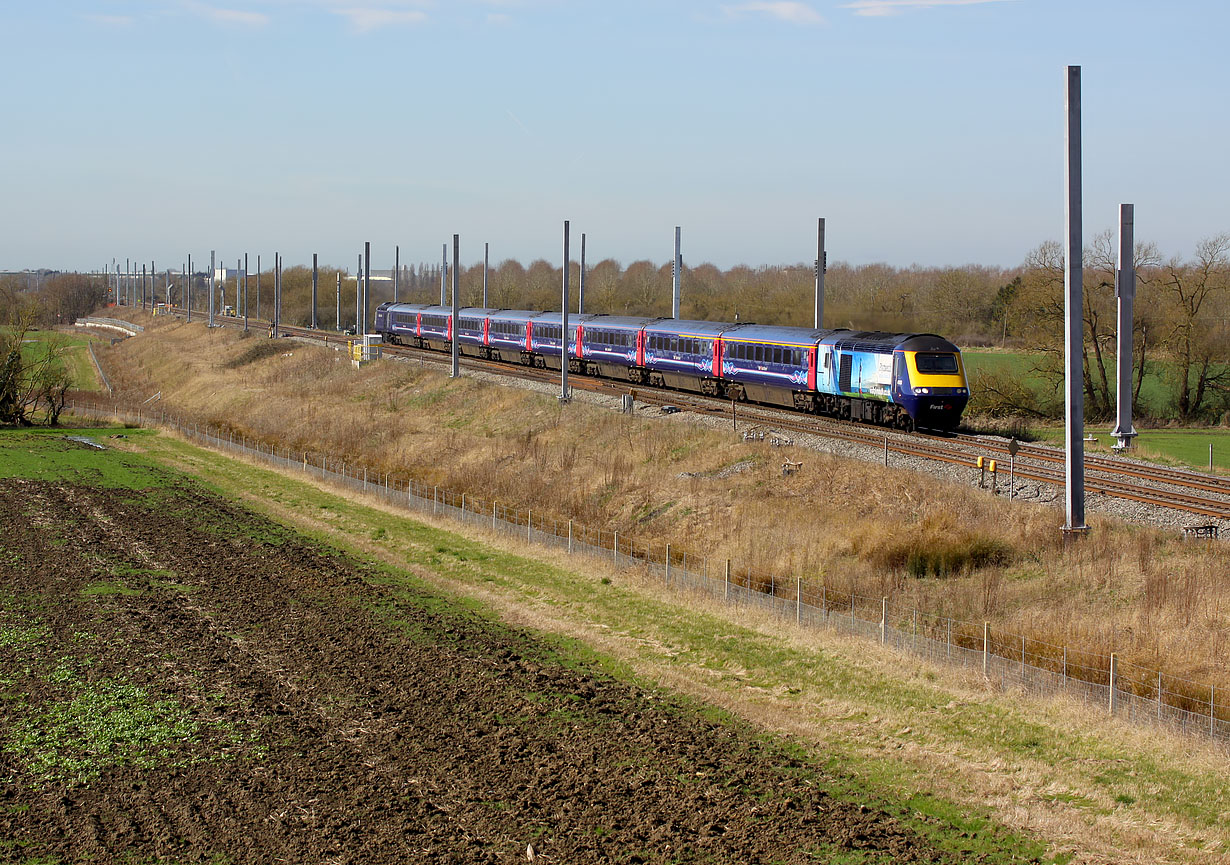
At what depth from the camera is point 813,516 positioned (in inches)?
1144

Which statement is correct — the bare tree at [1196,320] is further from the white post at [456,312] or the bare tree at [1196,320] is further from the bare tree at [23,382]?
the bare tree at [23,382]

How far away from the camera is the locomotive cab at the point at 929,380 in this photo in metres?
36.8

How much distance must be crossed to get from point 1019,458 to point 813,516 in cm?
737

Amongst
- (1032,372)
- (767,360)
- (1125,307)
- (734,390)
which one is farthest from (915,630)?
(1032,372)

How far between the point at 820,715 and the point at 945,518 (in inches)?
393

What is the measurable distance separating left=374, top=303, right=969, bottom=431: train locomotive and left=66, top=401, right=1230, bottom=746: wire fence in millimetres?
10980

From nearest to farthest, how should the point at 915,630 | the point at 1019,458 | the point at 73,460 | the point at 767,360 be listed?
the point at 915,630 < the point at 1019,458 < the point at 767,360 < the point at 73,460

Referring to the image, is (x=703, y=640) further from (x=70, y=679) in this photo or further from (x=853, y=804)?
(x=70, y=679)

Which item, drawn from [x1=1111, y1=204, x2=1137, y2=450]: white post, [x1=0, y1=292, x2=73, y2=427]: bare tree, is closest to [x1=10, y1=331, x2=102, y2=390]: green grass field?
[x1=0, y1=292, x2=73, y2=427]: bare tree

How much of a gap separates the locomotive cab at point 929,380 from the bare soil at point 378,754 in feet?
60.7

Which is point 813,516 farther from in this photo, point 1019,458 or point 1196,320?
point 1196,320

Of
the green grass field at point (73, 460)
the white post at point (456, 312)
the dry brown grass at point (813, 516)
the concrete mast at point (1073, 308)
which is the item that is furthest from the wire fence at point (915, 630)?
the white post at point (456, 312)

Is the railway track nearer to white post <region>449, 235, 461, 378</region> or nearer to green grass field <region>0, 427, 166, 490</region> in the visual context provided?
white post <region>449, 235, 461, 378</region>

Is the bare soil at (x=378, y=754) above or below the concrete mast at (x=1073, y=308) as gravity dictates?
below
